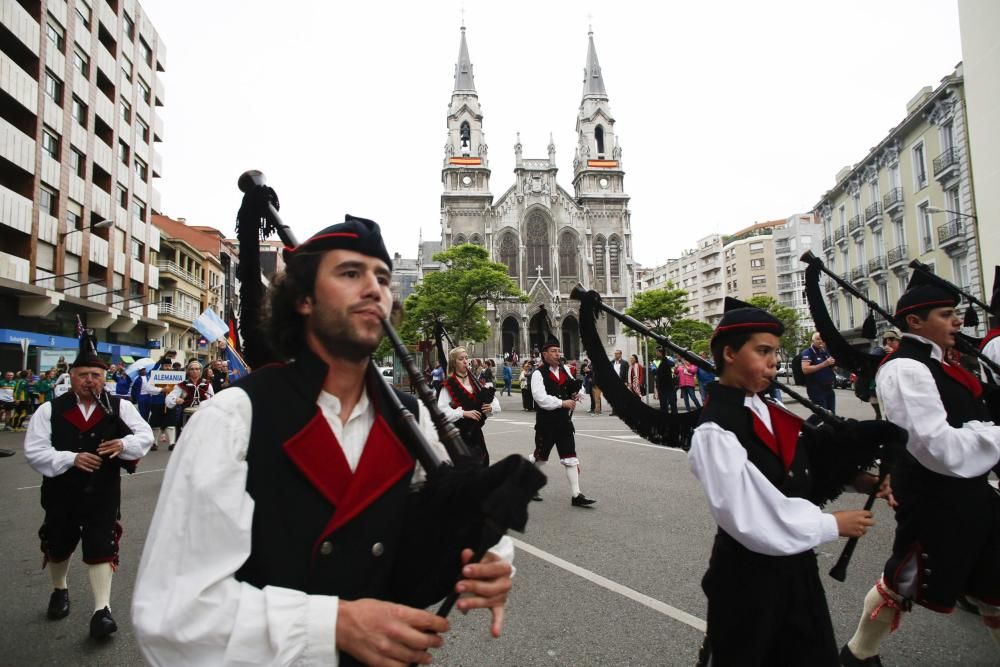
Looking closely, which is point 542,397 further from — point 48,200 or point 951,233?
point 951,233

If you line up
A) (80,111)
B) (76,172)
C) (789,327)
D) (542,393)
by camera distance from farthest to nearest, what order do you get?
(789,327)
(80,111)
(76,172)
(542,393)

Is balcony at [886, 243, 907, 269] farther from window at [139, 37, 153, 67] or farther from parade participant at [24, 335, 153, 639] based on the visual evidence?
window at [139, 37, 153, 67]

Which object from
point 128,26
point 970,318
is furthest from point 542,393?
point 128,26

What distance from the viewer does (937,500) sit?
2955 millimetres

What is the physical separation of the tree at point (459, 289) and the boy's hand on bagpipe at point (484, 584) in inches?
1519

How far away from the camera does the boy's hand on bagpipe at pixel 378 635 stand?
126 cm

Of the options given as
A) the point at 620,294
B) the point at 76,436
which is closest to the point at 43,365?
the point at 76,436

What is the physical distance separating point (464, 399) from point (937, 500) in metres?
5.52

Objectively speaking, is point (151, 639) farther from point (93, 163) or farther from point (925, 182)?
point (925, 182)

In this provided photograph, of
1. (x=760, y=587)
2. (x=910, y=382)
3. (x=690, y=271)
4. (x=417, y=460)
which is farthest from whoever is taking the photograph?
(x=690, y=271)

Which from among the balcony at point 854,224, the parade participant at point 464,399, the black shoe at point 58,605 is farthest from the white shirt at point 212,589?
the balcony at point 854,224

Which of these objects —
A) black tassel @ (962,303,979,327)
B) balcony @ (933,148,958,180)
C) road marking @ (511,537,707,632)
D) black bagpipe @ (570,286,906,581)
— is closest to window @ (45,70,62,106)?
road marking @ (511,537,707,632)

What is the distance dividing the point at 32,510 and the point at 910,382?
956 cm

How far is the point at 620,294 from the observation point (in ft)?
191
